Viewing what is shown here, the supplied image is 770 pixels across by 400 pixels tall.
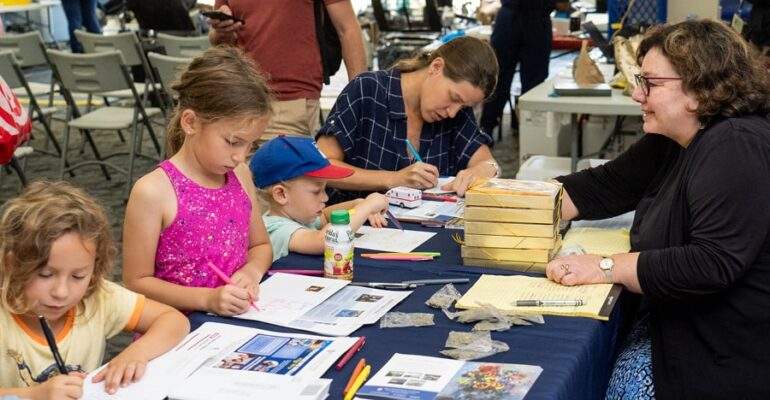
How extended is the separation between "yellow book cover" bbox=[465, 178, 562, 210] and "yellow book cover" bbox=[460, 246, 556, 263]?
11 centimetres

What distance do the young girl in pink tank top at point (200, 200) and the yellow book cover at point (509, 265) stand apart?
0.50 meters

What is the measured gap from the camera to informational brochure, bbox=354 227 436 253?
2.52 metres

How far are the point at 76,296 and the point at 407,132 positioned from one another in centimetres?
161

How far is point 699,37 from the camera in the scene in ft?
7.13

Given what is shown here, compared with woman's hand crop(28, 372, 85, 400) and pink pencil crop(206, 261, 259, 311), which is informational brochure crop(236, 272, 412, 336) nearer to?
pink pencil crop(206, 261, 259, 311)

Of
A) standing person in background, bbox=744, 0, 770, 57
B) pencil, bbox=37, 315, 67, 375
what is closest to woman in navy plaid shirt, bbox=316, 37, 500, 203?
pencil, bbox=37, 315, 67, 375

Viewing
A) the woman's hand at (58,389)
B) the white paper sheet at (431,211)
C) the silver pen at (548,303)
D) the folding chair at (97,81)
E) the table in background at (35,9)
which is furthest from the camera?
the table in background at (35,9)

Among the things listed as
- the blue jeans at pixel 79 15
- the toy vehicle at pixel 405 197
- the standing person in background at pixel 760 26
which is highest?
the toy vehicle at pixel 405 197

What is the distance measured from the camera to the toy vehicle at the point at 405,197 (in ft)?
9.59

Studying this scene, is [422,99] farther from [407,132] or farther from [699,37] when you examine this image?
[699,37]

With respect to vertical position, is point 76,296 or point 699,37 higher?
point 699,37

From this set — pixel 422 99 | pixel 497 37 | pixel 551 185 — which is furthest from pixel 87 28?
pixel 551 185

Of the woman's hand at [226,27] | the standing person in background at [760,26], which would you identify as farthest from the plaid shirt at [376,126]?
the standing person in background at [760,26]

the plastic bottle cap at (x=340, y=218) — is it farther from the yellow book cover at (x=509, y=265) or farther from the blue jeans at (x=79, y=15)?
the blue jeans at (x=79, y=15)
